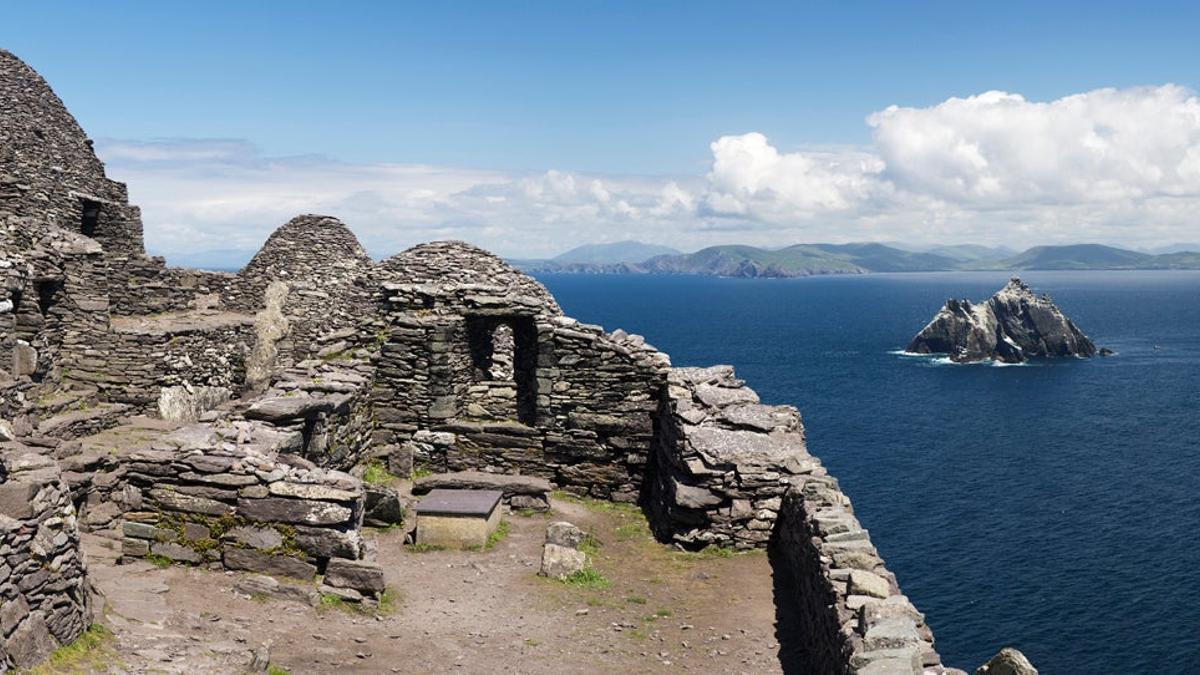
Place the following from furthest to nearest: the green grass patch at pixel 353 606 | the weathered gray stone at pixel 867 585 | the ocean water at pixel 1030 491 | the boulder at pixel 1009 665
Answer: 1. the ocean water at pixel 1030 491
2. the green grass patch at pixel 353 606
3. the weathered gray stone at pixel 867 585
4. the boulder at pixel 1009 665

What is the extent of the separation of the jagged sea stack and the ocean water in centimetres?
798

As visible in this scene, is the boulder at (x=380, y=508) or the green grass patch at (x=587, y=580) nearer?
the green grass patch at (x=587, y=580)

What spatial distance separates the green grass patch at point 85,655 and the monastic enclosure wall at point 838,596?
7.68 m

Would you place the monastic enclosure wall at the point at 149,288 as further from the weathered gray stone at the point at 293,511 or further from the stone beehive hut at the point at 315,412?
the weathered gray stone at the point at 293,511

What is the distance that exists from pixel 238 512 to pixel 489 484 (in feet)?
21.6

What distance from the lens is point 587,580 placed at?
51.6ft

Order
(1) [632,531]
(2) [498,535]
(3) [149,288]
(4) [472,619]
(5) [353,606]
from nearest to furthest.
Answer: (5) [353,606] < (4) [472,619] < (2) [498,535] < (1) [632,531] < (3) [149,288]

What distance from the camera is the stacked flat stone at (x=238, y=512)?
1288cm

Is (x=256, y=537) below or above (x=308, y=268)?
below

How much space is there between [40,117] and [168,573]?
2383 cm

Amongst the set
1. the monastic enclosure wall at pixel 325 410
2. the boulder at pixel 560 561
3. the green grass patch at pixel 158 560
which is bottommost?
the boulder at pixel 560 561

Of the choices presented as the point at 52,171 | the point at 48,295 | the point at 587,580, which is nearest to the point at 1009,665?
the point at 587,580

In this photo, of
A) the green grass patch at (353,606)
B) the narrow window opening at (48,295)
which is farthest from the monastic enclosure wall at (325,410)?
the narrow window opening at (48,295)

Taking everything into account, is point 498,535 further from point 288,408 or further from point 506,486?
point 288,408
